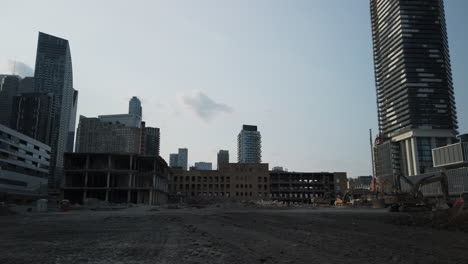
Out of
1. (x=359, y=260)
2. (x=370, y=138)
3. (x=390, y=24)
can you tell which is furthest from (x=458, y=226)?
(x=390, y=24)

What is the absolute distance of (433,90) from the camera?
18200 cm

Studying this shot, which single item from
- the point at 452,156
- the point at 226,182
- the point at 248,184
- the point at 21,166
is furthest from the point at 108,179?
the point at 452,156

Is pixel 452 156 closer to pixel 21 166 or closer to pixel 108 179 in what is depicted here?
pixel 108 179

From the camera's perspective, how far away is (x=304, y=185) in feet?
527

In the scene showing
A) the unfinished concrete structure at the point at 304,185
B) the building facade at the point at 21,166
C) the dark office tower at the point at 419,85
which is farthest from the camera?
the dark office tower at the point at 419,85

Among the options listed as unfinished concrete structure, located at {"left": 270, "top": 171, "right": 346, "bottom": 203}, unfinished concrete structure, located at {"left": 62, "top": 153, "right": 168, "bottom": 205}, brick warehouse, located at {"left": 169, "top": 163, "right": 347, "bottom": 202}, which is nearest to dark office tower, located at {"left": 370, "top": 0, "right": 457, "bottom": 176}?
unfinished concrete structure, located at {"left": 270, "top": 171, "right": 346, "bottom": 203}

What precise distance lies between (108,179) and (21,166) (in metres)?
41.2

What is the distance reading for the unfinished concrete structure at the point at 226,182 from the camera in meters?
155

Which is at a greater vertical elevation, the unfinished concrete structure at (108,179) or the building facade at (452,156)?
the building facade at (452,156)

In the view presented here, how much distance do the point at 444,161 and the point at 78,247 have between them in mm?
161634

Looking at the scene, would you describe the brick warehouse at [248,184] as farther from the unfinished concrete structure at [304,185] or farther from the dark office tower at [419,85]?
the dark office tower at [419,85]

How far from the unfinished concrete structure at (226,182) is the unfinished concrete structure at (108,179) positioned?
56.1 meters

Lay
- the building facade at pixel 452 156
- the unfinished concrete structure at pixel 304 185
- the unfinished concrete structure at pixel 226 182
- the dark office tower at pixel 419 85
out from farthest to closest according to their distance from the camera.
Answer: the dark office tower at pixel 419 85
the unfinished concrete structure at pixel 304 185
the unfinished concrete structure at pixel 226 182
the building facade at pixel 452 156

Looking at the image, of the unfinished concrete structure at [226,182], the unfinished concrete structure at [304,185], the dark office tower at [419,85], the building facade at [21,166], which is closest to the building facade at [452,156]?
the dark office tower at [419,85]
